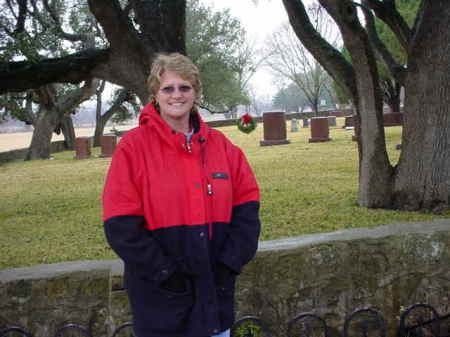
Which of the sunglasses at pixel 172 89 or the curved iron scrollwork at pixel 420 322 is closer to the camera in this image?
the sunglasses at pixel 172 89

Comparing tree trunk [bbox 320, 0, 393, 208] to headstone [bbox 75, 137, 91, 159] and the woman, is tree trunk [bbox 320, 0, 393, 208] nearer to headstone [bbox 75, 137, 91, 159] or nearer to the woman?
the woman

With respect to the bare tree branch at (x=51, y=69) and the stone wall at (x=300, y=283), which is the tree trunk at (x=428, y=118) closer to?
the stone wall at (x=300, y=283)

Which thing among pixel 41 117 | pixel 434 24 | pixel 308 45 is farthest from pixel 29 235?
pixel 41 117

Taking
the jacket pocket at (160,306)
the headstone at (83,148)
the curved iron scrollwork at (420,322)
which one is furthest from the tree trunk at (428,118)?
the headstone at (83,148)

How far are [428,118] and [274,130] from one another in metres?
14.6

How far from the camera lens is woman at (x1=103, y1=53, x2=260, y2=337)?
215cm

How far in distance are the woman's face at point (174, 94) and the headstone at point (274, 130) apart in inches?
719

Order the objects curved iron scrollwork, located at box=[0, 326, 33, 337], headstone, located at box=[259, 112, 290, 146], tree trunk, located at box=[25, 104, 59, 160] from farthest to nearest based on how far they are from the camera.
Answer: tree trunk, located at box=[25, 104, 59, 160] < headstone, located at box=[259, 112, 290, 146] < curved iron scrollwork, located at box=[0, 326, 33, 337]

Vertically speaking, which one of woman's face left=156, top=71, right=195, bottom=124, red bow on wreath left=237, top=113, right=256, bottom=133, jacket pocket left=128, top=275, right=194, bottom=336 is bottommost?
jacket pocket left=128, top=275, right=194, bottom=336

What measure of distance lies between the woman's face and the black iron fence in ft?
4.99

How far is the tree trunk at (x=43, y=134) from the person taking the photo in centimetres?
2478

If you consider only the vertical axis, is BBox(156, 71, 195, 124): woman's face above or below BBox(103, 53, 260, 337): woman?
above

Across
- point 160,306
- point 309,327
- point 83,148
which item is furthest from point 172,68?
point 83,148

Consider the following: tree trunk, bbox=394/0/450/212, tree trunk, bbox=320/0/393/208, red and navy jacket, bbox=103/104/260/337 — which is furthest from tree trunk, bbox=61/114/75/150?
red and navy jacket, bbox=103/104/260/337
